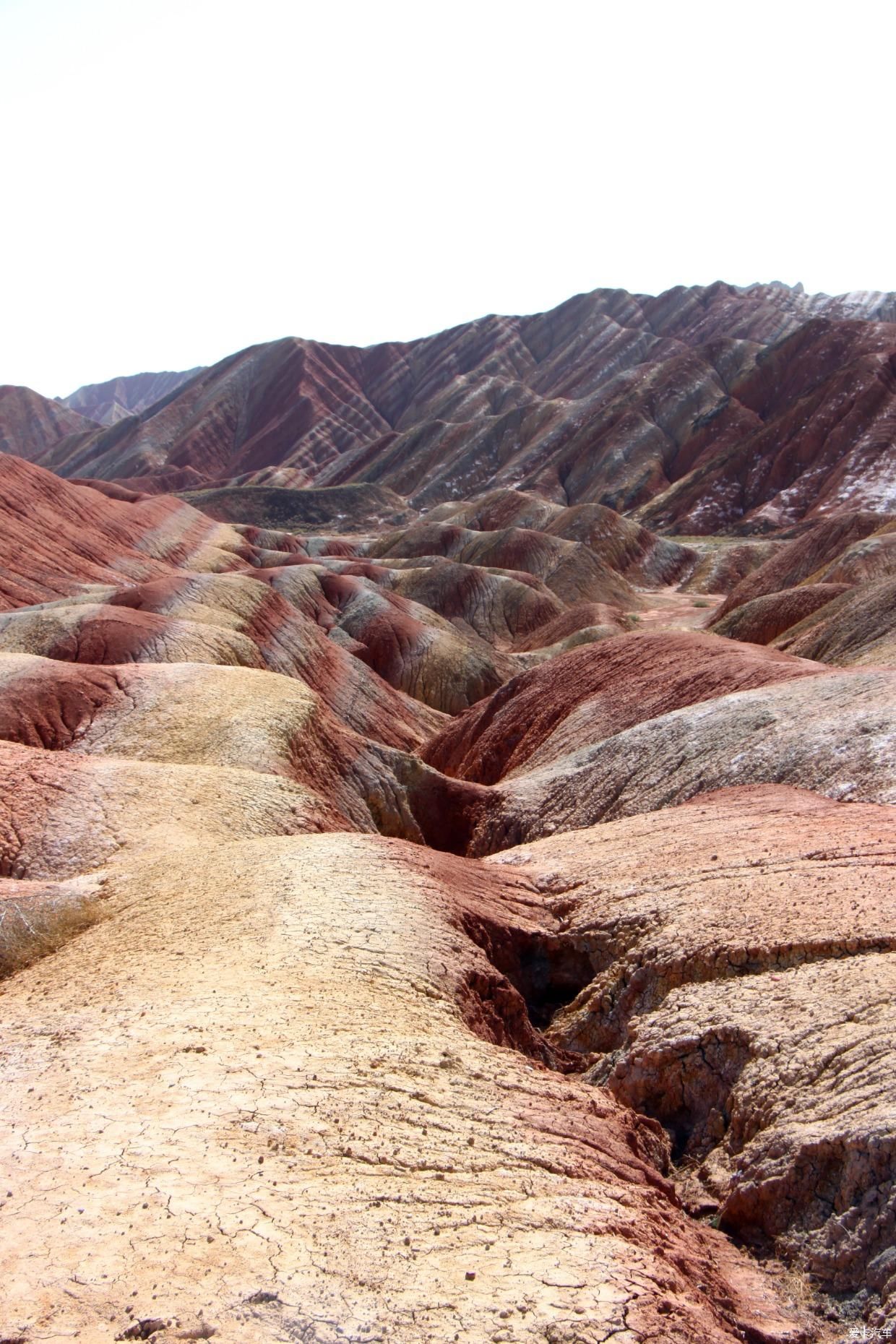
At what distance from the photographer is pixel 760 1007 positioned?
12.4 metres

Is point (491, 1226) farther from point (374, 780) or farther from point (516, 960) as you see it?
point (374, 780)

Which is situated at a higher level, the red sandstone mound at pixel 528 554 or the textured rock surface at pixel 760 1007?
the red sandstone mound at pixel 528 554

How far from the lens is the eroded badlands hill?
768 centimetres

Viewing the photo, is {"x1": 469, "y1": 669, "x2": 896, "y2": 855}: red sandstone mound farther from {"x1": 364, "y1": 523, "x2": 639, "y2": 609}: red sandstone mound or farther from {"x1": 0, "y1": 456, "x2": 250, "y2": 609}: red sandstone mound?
{"x1": 364, "y1": 523, "x2": 639, "y2": 609}: red sandstone mound

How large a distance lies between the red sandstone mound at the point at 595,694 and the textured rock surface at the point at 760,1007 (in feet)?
38.0

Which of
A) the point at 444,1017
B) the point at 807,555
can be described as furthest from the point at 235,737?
the point at 807,555

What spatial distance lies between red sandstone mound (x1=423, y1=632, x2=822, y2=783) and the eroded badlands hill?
290mm

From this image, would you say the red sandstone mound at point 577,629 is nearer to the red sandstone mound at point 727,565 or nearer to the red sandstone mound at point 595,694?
the red sandstone mound at point 595,694

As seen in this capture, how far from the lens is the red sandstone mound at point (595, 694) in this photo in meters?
30.5

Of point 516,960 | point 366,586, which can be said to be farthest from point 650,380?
point 516,960

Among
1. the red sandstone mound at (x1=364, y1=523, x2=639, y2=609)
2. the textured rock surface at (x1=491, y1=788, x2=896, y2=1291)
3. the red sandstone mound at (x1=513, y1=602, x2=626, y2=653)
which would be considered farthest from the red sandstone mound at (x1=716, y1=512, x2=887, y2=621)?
the textured rock surface at (x1=491, y1=788, x2=896, y2=1291)

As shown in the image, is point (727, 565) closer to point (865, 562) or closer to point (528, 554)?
A: point (528, 554)

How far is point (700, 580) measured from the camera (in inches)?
3408

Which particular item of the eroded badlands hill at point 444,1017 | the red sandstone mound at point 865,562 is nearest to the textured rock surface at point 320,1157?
the eroded badlands hill at point 444,1017
